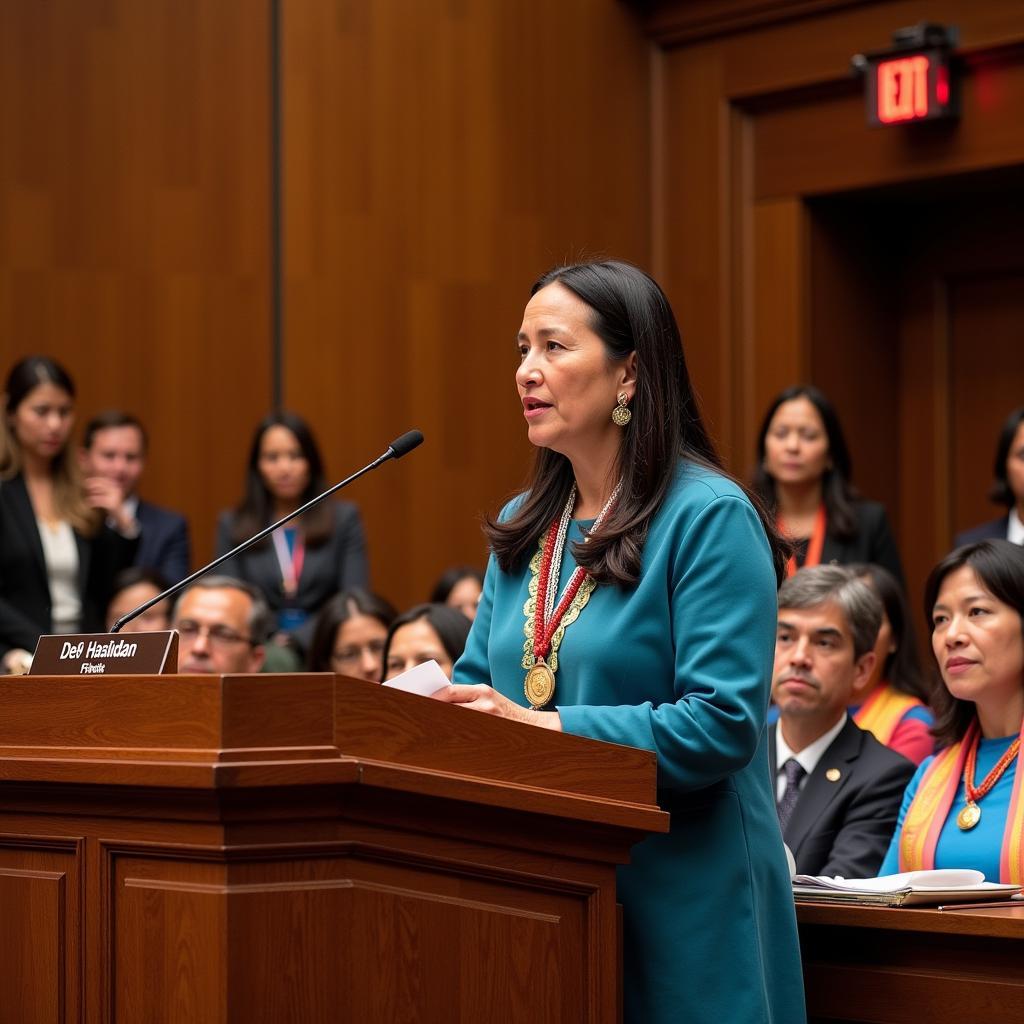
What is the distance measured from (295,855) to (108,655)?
31cm

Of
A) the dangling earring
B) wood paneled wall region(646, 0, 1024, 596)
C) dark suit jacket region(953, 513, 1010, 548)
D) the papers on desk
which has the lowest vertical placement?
the papers on desk

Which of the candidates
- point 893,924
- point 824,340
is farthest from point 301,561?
point 893,924

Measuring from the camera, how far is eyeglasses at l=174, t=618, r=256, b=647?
3.73m

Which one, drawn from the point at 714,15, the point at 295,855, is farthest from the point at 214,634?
the point at 714,15

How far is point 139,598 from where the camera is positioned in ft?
14.2

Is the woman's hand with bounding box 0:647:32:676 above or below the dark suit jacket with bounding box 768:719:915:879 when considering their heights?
above

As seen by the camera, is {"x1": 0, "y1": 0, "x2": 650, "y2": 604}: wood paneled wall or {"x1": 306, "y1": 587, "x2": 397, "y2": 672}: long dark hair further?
{"x1": 0, "y1": 0, "x2": 650, "y2": 604}: wood paneled wall

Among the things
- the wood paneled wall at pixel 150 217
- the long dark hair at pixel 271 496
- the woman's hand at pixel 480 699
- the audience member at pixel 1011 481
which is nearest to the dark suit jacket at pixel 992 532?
the audience member at pixel 1011 481

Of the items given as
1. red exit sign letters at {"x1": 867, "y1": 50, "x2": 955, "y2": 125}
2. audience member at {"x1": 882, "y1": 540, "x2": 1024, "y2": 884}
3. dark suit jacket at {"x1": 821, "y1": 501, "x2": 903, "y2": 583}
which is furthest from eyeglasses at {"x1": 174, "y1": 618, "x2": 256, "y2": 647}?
red exit sign letters at {"x1": 867, "y1": 50, "x2": 955, "y2": 125}

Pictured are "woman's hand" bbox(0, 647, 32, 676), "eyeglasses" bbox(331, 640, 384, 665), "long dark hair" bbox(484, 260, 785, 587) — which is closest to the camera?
"long dark hair" bbox(484, 260, 785, 587)

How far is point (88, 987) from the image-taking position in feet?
5.41

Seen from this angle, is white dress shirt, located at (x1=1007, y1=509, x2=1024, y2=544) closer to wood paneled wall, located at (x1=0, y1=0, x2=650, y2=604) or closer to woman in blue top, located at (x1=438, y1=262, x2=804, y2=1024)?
wood paneled wall, located at (x1=0, y1=0, x2=650, y2=604)

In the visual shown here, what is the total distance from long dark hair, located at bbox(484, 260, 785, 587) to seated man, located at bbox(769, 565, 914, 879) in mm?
809

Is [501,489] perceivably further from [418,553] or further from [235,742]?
[235,742]
